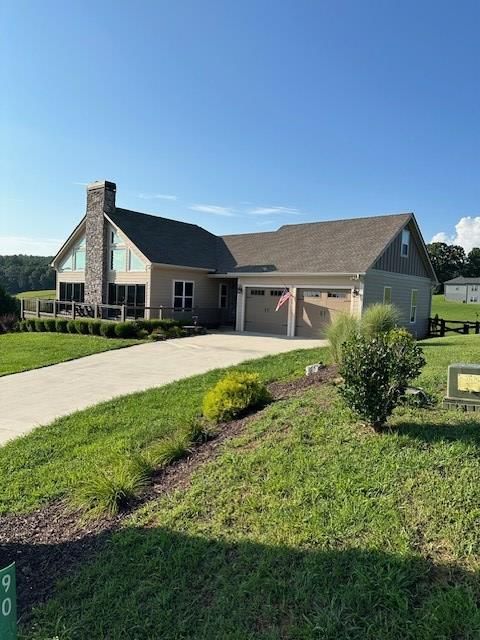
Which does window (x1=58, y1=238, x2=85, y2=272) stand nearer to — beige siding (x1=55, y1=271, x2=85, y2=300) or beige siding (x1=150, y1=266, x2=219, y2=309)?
beige siding (x1=55, y1=271, x2=85, y2=300)

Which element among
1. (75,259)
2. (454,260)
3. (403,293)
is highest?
(454,260)

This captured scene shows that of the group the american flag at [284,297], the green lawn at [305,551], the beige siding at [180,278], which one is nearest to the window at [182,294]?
the beige siding at [180,278]

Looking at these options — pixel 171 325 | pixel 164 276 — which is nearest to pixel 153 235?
pixel 164 276

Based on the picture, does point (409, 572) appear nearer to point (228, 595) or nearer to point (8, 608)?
point (228, 595)

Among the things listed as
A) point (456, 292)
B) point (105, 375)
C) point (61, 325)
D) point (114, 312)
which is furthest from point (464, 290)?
point (105, 375)

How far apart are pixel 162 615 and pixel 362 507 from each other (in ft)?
5.37

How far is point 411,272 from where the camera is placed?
2294cm

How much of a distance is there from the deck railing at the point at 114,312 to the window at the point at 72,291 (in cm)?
87

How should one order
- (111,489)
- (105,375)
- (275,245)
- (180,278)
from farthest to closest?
(275,245)
(180,278)
(105,375)
(111,489)

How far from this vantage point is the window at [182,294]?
2307cm

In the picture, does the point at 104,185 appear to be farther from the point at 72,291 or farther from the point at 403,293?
the point at 403,293

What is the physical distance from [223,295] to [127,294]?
5.22 m

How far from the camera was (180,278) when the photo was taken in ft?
76.1

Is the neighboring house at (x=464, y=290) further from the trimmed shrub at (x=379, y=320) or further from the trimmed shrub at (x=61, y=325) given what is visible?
the trimmed shrub at (x=379, y=320)
